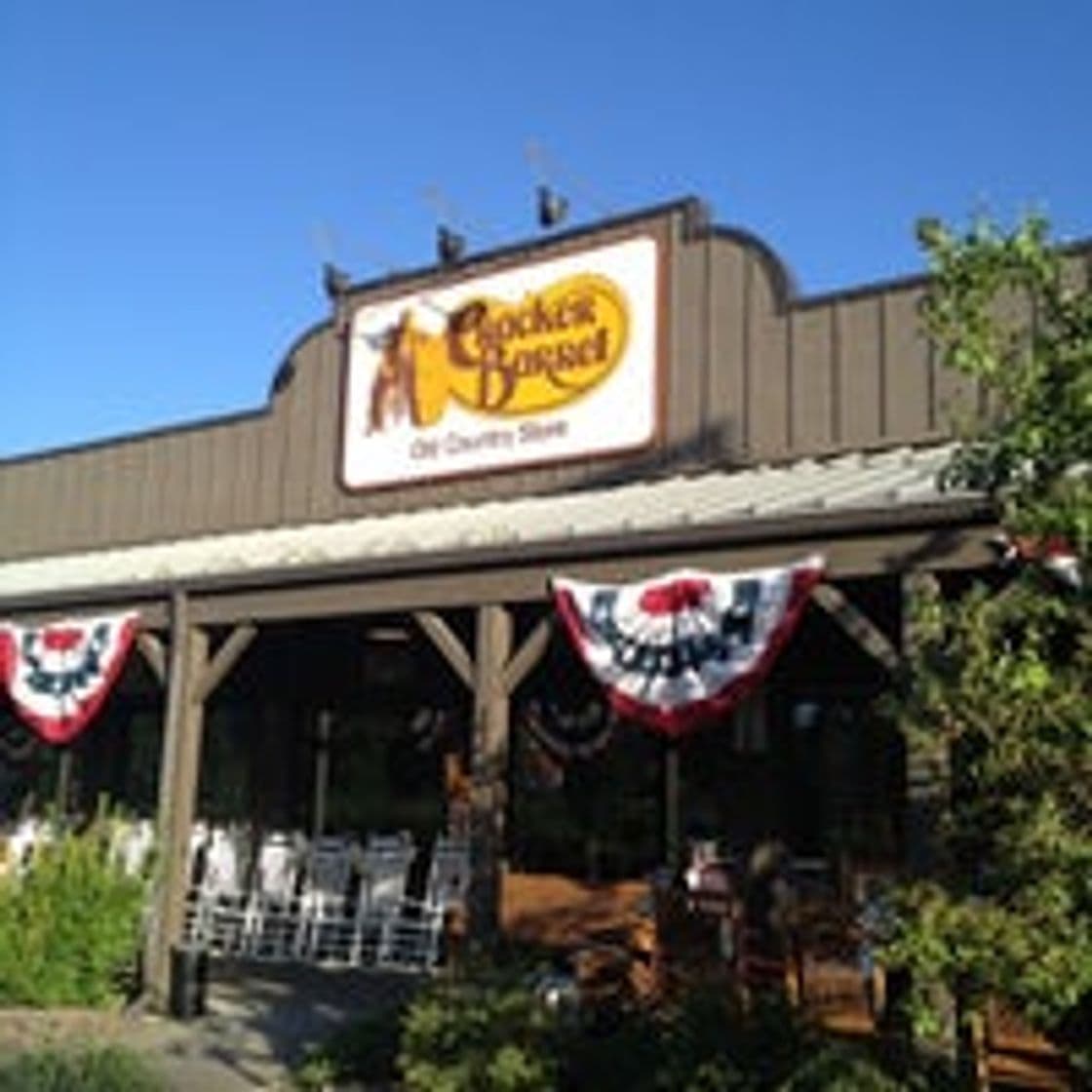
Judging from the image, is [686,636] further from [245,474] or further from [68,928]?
[245,474]

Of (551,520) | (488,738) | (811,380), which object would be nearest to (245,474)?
(551,520)

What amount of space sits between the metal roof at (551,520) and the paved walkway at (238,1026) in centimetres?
292

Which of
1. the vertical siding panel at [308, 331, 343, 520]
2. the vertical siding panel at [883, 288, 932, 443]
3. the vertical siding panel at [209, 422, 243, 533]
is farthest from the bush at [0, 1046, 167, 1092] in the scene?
the vertical siding panel at [209, 422, 243, 533]

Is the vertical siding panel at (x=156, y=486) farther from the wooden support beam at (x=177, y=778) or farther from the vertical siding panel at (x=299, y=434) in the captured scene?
the wooden support beam at (x=177, y=778)

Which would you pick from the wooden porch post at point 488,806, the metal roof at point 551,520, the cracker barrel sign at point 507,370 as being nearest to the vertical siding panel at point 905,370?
the metal roof at point 551,520

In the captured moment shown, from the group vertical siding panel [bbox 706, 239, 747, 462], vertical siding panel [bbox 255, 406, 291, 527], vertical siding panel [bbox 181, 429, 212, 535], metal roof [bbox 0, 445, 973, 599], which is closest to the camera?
metal roof [bbox 0, 445, 973, 599]

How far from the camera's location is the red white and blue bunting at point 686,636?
9234mm

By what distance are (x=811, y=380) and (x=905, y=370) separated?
2.44 ft

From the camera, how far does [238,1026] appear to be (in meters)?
11.0

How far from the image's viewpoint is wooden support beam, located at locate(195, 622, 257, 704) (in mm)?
12617

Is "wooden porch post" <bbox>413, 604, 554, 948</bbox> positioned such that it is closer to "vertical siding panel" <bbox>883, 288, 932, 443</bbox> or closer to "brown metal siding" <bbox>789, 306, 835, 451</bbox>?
"brown metal siding" <bbox>789, 306, 835, 451</bbox>

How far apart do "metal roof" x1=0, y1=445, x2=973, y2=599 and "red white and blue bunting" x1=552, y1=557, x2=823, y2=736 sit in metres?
0.40

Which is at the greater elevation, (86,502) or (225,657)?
(86,502)

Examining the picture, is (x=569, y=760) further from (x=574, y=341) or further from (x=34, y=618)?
(x=34, y=618)
